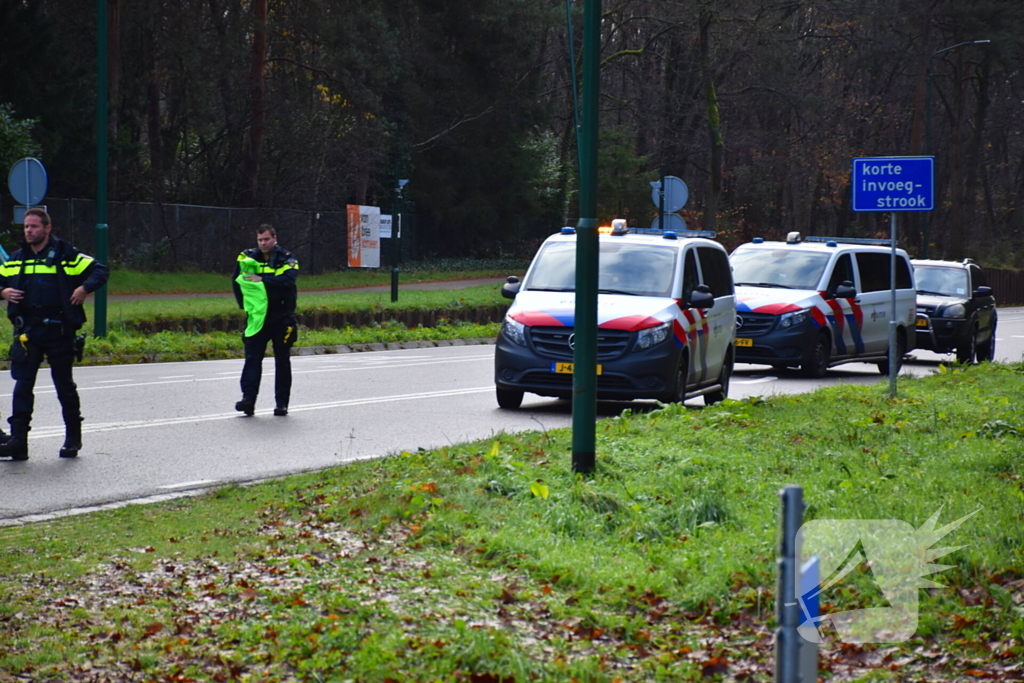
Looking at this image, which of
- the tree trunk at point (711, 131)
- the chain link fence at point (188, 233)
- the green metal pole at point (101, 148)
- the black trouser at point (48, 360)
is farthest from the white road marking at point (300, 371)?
the tree trunk at point (711, 131)

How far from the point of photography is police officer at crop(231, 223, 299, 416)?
534 inches

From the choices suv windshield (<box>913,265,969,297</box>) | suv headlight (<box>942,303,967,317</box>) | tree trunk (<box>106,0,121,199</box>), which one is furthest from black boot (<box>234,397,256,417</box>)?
tree trunk (<box>106,0,121,199</box>)

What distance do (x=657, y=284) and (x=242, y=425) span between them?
4.75 m

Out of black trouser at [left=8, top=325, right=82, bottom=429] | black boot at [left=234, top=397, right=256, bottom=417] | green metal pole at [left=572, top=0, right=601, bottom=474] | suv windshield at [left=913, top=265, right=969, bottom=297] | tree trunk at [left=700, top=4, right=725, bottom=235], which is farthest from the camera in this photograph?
tree trunk at [left=700, top=4, right=725, bottom=235]

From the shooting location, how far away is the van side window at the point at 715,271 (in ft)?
51.5

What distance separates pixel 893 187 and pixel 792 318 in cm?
487

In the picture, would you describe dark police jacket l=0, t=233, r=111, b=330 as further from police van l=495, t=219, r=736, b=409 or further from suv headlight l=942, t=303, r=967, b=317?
suv headlight l=942, t=303, r=967, b=317

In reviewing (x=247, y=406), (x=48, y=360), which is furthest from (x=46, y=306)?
(x=247, y=406)

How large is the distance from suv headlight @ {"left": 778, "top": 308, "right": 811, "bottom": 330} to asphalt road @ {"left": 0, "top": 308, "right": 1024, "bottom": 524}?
806mm

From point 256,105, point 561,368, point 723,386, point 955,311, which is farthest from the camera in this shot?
point 256,105

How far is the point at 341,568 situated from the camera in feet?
20.8

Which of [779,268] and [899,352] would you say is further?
[899,352]

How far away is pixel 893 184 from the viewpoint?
14.5 metres

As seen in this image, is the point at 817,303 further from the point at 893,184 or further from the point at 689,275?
the point at 893,184
